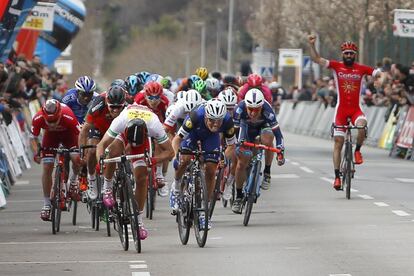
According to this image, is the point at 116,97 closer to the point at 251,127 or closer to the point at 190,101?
the point at 190,101

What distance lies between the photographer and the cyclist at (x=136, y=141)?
15.6 meters

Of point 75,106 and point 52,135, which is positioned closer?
point 52,135

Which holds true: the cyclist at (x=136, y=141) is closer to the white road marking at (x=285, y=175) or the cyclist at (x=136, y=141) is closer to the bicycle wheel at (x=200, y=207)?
the bicycle wheel at (x=200, y=207)

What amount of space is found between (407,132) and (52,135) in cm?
1606

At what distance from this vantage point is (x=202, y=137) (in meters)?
17.2

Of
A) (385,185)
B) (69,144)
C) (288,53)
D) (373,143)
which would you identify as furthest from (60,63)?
(69,144)

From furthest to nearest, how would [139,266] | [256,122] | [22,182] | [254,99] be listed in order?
1. [22,182]
2. [256,122]
3. [254,99]
4. [139,266]

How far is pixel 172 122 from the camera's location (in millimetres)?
18547

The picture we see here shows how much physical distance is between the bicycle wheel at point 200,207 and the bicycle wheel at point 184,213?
0.12 meters

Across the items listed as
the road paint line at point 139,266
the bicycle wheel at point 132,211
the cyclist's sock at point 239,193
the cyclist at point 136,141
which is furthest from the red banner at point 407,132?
the road paint line at point 139,266

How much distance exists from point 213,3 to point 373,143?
305 ft

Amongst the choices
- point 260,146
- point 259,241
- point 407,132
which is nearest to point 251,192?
point 260,146

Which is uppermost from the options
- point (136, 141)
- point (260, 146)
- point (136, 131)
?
point (136, 131)

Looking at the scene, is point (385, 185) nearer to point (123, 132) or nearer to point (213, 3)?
point (123, 132)
